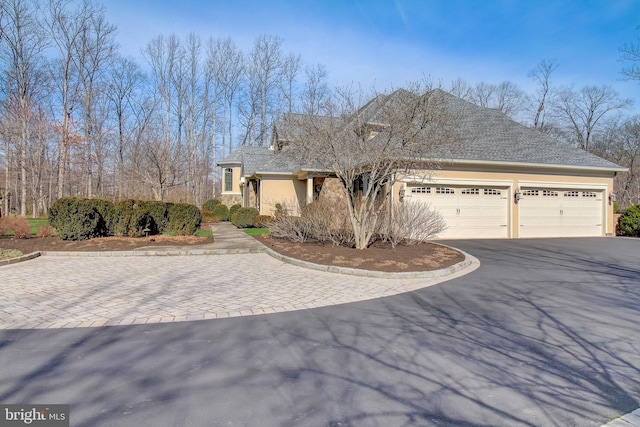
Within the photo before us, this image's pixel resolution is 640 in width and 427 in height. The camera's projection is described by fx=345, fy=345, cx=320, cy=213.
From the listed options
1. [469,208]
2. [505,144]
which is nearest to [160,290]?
[469,208]

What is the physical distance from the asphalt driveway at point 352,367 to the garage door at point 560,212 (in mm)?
10259

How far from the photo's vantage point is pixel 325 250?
371 inches

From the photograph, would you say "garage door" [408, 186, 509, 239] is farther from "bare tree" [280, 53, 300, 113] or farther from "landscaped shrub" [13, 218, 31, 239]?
"bare tree" [280, 53, 300, 113]

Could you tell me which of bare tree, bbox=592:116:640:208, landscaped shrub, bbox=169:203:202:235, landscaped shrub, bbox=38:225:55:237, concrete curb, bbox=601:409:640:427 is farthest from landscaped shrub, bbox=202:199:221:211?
bare tree, bbox=592:116:640:208

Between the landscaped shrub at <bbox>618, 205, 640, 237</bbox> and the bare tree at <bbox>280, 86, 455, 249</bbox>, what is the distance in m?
12.1

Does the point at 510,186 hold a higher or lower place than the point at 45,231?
higher

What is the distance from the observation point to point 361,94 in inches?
371

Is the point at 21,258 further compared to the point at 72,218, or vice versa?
the point at 72,218

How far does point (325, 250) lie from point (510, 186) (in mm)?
9523

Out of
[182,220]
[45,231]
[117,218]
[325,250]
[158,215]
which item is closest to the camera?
[325,250]

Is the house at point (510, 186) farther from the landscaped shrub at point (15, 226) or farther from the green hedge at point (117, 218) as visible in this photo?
the landscaped shrub at point (15, 226)

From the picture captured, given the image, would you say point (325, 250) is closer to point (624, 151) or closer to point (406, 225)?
point (406, 225)

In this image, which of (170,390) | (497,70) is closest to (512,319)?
(170,390)

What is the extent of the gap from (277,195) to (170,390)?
55.1 feet
